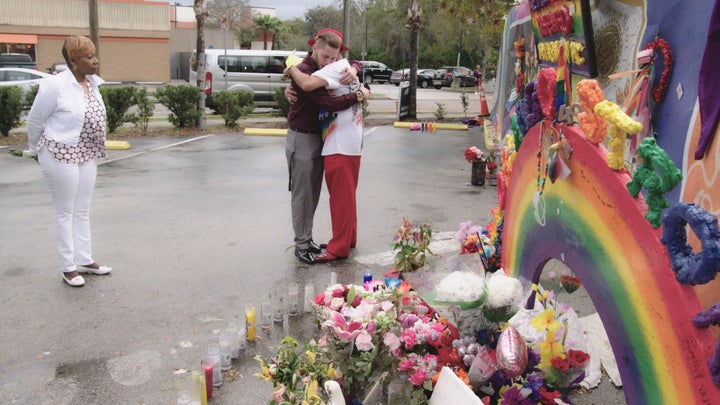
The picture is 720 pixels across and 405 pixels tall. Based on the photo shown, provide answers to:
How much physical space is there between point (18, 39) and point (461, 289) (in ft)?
142

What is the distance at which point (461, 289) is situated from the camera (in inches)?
115

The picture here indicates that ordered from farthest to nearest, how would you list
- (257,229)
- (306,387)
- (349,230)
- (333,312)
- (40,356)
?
1. (257,229)
2. (349,230)
3. (40,356)
4. (333,312)
5. (306,387)

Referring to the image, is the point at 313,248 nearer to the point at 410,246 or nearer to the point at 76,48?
the point at 410,246

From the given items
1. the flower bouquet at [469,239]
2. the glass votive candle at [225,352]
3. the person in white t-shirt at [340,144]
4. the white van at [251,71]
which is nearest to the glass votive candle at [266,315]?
the glass votive candle at [225,352]

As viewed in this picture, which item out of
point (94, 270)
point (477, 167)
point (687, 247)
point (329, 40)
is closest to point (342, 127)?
point (329, 40)

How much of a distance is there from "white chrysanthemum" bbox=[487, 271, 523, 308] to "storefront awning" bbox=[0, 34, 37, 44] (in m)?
43.2

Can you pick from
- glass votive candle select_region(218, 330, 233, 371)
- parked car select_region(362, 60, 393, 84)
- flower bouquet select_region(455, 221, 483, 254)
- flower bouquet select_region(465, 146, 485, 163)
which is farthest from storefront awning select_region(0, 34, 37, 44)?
glass votive candle select_region(218, 330, 233, 371)

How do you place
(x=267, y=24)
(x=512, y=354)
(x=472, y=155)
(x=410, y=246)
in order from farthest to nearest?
(x=267, y=24), (x=472, y=155), (x=410, y=246), (x=512, y=354)

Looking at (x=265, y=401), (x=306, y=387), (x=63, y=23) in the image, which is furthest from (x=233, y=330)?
(x=63, y=23)

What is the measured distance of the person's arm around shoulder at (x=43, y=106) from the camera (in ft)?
15.7

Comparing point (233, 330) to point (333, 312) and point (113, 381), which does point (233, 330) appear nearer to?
point (113, 381)

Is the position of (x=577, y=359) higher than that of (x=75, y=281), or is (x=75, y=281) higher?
(x=577, y=359)

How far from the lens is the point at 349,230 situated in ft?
19.2

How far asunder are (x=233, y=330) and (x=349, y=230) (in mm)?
1948
